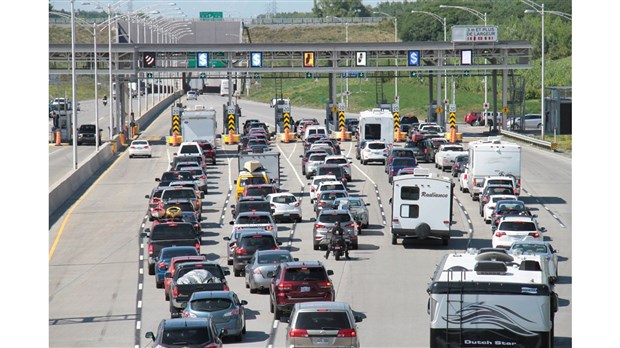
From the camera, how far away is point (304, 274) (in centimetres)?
3303

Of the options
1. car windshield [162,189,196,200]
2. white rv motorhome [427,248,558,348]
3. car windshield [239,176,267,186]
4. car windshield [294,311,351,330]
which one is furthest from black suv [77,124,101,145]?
white rv motorhome [427,248,558,348]

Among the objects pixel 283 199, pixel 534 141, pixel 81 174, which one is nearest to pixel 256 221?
pixel 283 199

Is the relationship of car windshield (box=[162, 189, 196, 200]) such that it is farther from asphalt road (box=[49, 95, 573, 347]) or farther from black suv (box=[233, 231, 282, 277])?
black suv (box=[233, 231, 282, 277])

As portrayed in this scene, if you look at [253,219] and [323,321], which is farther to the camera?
[253,219]

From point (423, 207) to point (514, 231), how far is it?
130 inches

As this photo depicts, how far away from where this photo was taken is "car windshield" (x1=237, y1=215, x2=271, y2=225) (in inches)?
1822

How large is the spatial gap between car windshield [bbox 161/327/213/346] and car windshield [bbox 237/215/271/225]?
20698 mm

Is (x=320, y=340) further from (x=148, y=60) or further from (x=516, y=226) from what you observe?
(x=148, y=60)

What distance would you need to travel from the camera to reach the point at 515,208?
4966cm

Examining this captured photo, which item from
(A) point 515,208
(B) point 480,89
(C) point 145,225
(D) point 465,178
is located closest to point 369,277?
(A) point 515,208

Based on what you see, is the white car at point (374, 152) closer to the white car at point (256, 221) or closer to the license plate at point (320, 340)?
the white car at point (256, 221)

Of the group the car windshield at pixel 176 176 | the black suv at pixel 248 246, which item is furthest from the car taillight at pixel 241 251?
the car windshield at pixel 176 176

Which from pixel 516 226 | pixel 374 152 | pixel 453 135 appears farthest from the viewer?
pixel 453 135

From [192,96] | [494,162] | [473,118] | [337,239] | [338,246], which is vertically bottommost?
[338,246]
